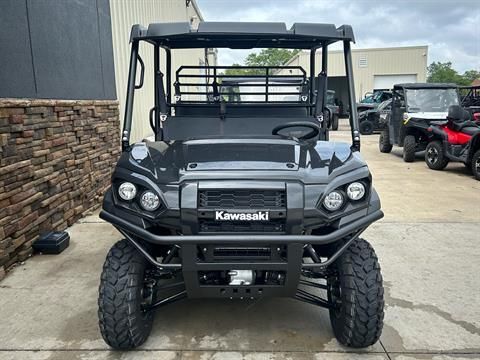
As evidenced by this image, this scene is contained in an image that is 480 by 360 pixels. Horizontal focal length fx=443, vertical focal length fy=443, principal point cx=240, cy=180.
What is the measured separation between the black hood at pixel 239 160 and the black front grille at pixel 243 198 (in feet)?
0.28

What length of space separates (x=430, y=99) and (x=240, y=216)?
30.8 feet

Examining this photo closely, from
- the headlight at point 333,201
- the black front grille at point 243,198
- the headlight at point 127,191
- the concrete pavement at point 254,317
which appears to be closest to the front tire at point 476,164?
the concrete pavement at point 254,317

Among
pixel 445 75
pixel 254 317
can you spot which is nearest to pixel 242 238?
pixel 254 317

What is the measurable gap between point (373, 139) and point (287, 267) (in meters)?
15.0

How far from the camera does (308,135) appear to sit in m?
3.33

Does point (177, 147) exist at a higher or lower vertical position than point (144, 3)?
lower

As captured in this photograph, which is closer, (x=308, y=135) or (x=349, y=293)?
(x=349, y=293)

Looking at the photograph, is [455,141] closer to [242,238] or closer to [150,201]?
[242,238]

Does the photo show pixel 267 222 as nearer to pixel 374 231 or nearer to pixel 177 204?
pixel 177 204

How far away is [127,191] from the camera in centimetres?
249

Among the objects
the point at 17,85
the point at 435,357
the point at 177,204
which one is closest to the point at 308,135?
the point at 177,204

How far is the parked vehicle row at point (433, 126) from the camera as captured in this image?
331 inches

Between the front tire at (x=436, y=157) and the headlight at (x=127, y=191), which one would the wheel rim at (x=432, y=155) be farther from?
the headlight at (x=127, y=191)

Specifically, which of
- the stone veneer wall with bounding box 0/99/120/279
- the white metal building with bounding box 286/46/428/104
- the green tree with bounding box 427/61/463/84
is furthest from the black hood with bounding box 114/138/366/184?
the green tree with bounding box 427/61/463/84
